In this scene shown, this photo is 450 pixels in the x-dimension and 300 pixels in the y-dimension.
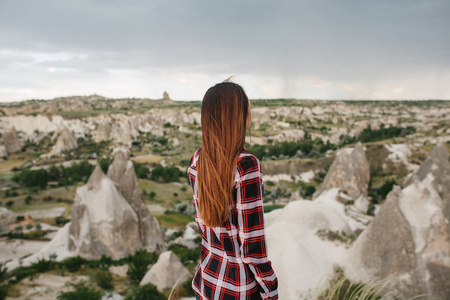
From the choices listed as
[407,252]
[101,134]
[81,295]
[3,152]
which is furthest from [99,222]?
[101,134]

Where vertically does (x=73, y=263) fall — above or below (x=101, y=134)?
above

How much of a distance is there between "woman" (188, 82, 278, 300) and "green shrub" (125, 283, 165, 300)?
22.4 feet

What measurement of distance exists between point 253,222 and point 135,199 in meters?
11.2

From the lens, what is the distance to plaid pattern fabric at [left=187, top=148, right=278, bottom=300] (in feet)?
4.31

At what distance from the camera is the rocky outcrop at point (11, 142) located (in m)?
50.7

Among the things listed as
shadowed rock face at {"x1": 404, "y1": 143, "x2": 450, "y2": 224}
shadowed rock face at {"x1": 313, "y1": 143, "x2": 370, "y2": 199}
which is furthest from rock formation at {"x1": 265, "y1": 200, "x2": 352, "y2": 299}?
shadowed rock face at {"x1": 313, "y1": 143, "x2": 370, "y2": 199}

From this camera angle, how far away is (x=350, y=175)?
20.7 metres

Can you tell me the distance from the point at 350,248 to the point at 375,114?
9922 cm

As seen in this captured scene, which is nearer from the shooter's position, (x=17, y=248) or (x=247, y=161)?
(x=247, y=161)

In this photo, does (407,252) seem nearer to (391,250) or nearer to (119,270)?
(391,250)

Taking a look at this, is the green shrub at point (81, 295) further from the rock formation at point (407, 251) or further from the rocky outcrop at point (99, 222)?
the rock formation at point (407, 251)

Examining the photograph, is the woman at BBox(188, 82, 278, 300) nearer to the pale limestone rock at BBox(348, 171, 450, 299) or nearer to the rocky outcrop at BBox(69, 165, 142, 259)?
the pale limestone rock at BBox(348, 171, 450, 299)

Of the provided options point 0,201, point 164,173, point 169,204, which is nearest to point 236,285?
point 169,204

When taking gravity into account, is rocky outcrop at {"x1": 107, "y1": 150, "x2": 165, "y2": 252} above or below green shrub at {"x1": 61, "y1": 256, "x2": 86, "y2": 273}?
above
